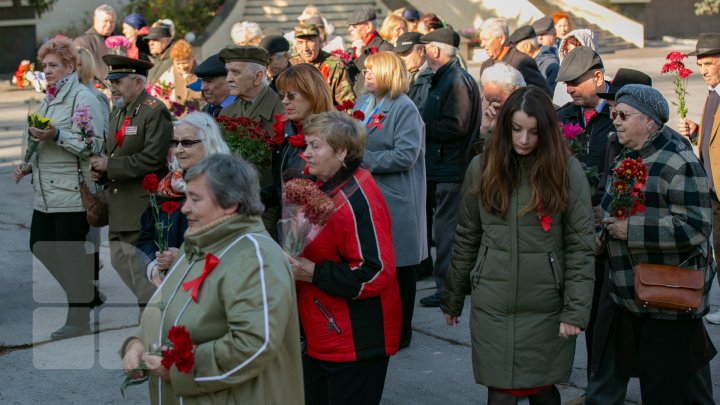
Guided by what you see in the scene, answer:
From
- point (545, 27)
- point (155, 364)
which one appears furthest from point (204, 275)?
point (545, 27)

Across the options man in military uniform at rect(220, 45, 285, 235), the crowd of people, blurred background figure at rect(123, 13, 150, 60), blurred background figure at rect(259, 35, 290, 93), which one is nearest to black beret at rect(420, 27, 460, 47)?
the crowd of people

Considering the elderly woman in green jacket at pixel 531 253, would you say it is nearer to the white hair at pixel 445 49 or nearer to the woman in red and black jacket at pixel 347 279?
the woman in red and black jacket at pixel 347 279

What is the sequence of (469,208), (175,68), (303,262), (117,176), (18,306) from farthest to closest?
(175,68)
(18,306)
(117,176)
(469,208)
(303,262)

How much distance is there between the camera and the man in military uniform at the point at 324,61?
370 inches

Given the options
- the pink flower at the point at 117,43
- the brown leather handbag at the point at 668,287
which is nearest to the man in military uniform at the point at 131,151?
the brown leather handbag at the point at 668,287

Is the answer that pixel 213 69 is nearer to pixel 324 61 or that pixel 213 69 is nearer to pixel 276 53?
pixel 276 53

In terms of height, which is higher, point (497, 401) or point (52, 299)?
point (497, 401)

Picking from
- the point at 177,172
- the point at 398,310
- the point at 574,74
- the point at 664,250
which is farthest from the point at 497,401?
the point at 574,74

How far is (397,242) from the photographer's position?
261 inches

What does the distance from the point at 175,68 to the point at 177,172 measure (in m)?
5.30

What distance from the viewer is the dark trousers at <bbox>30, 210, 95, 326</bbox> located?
741 centimetres

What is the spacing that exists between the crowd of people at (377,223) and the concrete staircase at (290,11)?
1683 centimetres

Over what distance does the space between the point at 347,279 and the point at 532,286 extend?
854 mm

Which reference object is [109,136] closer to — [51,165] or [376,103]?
[51,165]
